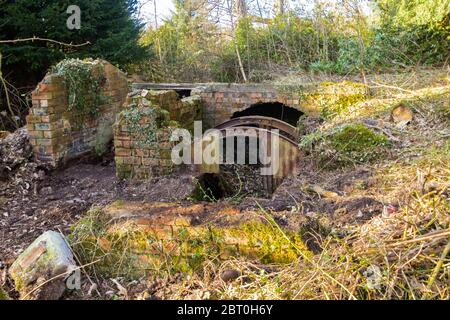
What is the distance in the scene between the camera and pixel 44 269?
2.97m

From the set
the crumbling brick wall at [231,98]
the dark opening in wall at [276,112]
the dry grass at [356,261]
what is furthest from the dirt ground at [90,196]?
the dark opening in wall at [276,112]

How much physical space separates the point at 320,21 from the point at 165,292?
428 inches

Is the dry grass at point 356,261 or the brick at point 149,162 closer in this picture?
the dry grass at point 356,261

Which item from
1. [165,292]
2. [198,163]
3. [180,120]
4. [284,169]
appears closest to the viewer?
[165,292]

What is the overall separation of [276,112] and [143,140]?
13.6 ft

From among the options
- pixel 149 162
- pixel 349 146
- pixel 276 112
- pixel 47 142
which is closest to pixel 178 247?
pixel 149 162

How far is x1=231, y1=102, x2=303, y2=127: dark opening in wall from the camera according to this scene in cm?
870

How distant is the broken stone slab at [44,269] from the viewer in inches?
113

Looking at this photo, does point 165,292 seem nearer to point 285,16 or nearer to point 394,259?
point 394,259

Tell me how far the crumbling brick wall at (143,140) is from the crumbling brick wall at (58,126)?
3.32ft

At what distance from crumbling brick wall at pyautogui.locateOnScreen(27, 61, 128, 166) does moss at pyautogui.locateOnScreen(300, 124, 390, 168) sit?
3.55 meters

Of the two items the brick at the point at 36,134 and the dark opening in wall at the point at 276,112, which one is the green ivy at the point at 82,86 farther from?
the dark opening in wall at the point at 276,112
